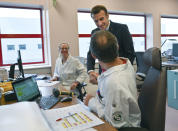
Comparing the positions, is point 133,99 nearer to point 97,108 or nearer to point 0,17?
point 97,108

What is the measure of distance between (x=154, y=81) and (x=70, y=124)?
0.58m

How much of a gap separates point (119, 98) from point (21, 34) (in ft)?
11.1

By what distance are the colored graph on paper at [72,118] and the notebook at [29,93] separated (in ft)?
0.57

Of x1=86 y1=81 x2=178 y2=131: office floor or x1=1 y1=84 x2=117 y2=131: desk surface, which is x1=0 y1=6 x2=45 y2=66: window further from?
x1=1 y1=84 x2=117 y2=131: desk surface

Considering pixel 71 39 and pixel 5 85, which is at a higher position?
pixel 71 39

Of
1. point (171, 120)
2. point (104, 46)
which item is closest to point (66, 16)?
point (171, 120)

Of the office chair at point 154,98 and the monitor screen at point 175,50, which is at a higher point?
the monitor screen at point 175,50

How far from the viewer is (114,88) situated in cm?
92

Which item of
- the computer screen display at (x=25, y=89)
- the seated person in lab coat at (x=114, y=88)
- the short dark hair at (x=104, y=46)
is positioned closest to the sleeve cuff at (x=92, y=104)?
the seated person in lab coat at (x=114, y=88)

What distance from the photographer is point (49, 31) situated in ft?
12.1

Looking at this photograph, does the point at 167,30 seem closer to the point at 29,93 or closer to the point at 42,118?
the point at 29,93

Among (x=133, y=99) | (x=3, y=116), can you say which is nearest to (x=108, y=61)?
(x=133, y=99)

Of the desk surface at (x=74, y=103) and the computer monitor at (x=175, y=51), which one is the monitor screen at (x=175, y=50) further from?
the desk surface at (x=74, y=103)

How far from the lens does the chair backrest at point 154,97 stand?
104 cm
